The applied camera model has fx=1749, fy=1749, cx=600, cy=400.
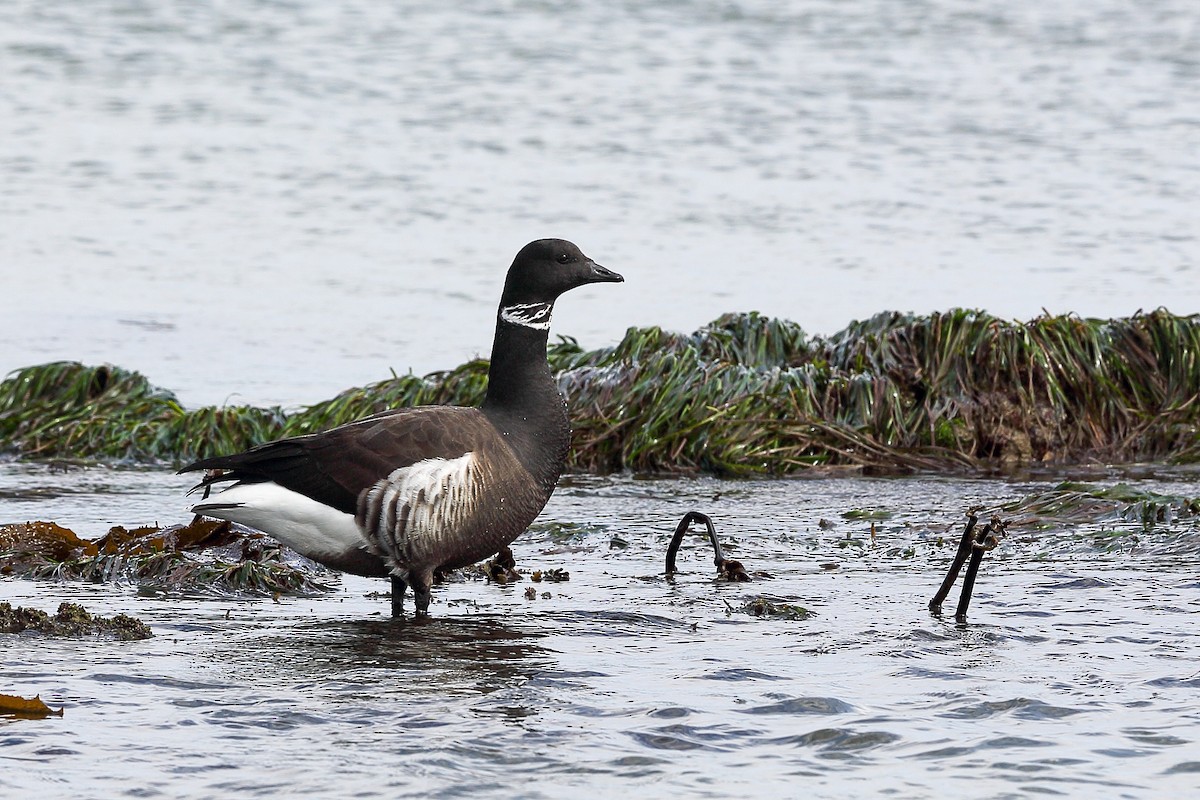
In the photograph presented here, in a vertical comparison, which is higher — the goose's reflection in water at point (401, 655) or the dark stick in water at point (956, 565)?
the dark stick in water at point (956, 565)

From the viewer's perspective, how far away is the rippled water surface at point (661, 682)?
209 inches

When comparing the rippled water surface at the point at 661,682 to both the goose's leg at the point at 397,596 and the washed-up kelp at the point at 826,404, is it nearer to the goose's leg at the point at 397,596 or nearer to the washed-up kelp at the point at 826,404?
the goose's leg at the point at 397,596

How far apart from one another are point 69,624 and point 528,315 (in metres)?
2.49

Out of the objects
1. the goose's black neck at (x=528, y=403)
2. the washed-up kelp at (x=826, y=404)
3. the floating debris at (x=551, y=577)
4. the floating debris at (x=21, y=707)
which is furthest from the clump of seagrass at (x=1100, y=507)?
the floating debris at (x=21, y=707)

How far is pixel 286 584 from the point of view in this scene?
7785 millimetres

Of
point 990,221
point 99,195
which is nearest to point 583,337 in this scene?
point 990,221

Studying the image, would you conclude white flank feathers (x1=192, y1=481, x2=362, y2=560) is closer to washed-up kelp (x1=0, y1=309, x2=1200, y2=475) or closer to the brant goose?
the brant goose

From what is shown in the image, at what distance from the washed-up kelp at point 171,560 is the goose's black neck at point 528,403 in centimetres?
115

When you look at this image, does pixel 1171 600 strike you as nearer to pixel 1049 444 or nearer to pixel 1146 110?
pixel 1049 444

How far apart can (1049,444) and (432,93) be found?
15269 millimetres

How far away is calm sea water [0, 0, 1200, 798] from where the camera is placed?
5.63m

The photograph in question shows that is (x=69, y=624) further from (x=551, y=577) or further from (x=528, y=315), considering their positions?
(x=528, y=315)

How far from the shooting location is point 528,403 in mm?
7766

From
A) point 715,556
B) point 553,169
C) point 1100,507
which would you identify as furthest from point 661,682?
point 553,169
